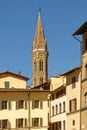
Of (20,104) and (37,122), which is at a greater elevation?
(20,104)

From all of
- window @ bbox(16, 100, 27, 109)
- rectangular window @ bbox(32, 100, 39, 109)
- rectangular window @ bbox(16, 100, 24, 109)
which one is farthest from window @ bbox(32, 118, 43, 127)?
rectangular window @ bbox(16, 100, 24, 109)

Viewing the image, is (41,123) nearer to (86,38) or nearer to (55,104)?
(55,104)

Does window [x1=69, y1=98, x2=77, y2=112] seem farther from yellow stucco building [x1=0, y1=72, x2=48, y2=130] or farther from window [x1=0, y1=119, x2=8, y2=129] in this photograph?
window [x1=0, y1=119, x2=8, y2=129]

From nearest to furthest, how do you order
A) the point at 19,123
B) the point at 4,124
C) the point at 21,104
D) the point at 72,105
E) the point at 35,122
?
the point at 72,105, the point at 4,124, the point at 19,123, the point at 35,122, the point at 21,104

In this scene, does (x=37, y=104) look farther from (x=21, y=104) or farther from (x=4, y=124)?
(x=4, y=124)

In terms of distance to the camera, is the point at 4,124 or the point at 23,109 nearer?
the point at 4,124

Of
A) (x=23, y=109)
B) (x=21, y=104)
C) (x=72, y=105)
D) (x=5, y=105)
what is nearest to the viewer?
(x=72, y=105)

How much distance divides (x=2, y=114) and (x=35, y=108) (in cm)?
581

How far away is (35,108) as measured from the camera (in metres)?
86.4

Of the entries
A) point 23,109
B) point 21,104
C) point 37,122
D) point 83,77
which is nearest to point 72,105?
point 83,77

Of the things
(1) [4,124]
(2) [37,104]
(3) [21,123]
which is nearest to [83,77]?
(2) [37,104]

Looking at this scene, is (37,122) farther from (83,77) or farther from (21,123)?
(83,77)

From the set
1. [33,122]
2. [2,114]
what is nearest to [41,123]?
[33,122]

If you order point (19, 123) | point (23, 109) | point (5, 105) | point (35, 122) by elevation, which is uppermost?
point (5, 105)
